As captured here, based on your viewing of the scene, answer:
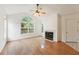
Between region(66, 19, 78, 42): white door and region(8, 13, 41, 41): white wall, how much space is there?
461 millimetres

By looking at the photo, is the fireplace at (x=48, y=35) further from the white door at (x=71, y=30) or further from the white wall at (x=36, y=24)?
the white door at (x=71, y=30)

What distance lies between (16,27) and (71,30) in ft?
2.88

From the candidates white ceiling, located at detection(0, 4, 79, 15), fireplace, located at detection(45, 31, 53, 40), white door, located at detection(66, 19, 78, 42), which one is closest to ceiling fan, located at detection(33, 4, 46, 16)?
white ceiling, located at detection(0, 4, 79, 15)

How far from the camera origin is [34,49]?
7.52 ft

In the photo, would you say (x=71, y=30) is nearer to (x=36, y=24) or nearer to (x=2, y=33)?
(x=36, y=24)

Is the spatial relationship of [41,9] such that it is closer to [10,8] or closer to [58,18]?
[58,18]

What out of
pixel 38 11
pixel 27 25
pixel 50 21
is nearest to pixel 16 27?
pixel 27 25

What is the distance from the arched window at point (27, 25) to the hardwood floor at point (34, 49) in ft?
0.61

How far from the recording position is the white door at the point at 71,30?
2.30 metres

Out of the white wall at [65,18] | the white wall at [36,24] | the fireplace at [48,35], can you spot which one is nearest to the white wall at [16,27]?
the white wall at [36,24]

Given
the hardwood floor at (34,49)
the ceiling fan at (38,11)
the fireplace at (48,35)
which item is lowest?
the hardwood floor at (34,49)

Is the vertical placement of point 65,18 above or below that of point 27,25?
above

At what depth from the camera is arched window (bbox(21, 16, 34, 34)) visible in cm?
234

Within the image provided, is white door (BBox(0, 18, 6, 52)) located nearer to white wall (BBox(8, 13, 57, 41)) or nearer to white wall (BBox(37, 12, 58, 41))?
white wall (BBox(8, 13, 57, 41))
